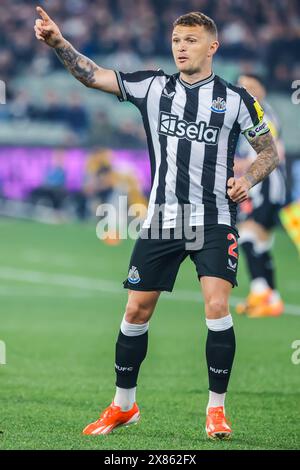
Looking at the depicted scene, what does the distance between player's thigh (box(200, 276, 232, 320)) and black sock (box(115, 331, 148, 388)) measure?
17.3 inches

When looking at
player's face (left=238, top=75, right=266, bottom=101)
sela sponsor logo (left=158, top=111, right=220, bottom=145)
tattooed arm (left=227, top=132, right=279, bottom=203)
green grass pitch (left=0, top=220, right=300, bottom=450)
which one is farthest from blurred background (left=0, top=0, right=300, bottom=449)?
player's face (left=238, top=75, right=266, bottom=101)

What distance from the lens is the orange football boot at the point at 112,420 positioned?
19.6 feet

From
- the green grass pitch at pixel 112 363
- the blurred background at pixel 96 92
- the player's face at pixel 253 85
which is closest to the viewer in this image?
the green grass pitch at pixel 112 363

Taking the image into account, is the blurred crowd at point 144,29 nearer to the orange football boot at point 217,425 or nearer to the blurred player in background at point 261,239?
the blurred player in background at point 261,239

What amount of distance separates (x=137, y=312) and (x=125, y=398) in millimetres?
490

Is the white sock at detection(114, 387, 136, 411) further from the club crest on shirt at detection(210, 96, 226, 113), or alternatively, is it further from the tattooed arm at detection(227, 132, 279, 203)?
the club crest on shirt at detection(210, 96, 226, 113)

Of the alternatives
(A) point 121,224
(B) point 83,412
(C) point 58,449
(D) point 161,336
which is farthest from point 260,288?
(A) point 121,224

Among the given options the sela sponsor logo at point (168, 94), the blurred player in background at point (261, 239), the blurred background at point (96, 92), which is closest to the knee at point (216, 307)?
the sela sponsor logo at point (168, 94)

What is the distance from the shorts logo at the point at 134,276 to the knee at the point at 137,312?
110mm

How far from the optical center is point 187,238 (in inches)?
242

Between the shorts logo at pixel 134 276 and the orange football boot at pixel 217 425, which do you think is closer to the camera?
the orange football boot at pixel 217 425

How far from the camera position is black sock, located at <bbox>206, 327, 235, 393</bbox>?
603 cm

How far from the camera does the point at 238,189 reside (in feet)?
19.7

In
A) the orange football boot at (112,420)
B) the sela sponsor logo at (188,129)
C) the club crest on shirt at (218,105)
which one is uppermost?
the club crest on shirt at (218,105)
